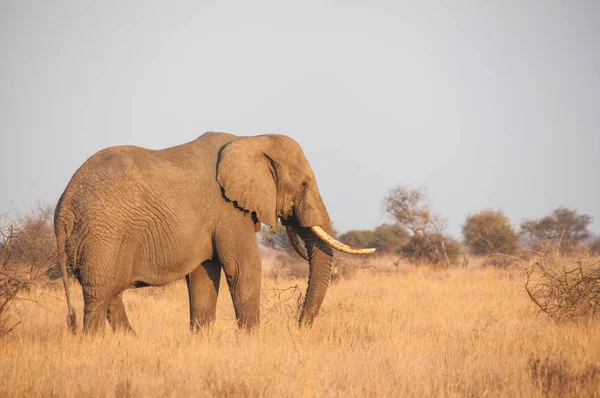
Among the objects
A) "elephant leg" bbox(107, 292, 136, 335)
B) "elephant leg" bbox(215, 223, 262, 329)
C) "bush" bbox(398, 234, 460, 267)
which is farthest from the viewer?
"bush" bbox(398, 234, 460, 267)

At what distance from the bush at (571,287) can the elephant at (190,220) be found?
9.55 feet

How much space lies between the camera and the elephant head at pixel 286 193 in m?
9.02

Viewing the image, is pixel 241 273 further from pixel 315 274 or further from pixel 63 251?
pixel 63 251

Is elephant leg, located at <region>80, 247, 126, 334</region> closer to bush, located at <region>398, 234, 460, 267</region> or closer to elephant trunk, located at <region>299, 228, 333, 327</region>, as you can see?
elephant trunk, located at <region>299, 228, 333, 327</region>

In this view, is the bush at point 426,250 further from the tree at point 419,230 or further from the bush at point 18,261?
the bush at point 18,261

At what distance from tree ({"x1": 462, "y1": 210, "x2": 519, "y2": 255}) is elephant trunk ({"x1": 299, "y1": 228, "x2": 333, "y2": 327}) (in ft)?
58.1

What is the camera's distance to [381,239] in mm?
32469

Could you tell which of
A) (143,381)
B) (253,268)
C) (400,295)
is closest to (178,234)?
(253,268)

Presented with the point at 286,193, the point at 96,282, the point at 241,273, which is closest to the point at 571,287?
the point at 286,193

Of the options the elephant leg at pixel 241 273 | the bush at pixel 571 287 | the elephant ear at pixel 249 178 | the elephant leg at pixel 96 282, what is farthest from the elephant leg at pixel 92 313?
the bush at pixel 571 287

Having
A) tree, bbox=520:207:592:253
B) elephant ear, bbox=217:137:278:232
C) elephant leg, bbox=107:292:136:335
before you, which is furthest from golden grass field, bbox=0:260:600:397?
tree, bbox=520:207:592:253

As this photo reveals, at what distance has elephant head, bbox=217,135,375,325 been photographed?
9.02 meters

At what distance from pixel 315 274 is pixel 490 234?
19.1 metres

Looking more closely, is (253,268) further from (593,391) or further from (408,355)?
(593,391)
